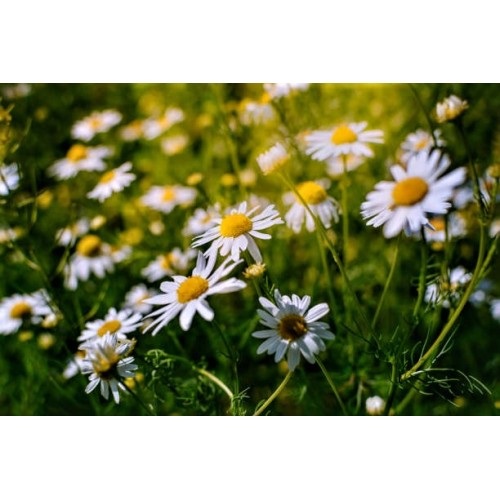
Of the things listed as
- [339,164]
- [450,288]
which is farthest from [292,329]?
[339,164]

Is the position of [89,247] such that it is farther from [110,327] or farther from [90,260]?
[110,327]

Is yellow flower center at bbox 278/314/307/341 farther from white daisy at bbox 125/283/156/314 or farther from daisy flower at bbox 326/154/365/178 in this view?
daisy flower at bbox 326/154/365/178

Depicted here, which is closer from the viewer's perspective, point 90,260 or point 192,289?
point 192,289

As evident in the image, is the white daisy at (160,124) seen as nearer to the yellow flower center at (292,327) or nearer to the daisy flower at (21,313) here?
the daisy flower at (21,313)

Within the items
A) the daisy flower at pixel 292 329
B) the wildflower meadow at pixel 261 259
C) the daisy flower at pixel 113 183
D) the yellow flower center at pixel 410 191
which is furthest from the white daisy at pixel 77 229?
the yellow flower center at pixel 410 191

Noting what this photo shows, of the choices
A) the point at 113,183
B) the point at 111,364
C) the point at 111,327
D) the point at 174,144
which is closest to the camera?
the point at 111,364

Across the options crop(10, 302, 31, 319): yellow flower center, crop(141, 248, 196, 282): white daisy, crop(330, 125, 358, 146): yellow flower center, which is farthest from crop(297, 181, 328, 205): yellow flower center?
crop(10, 302, 31, 319): yellow flower center

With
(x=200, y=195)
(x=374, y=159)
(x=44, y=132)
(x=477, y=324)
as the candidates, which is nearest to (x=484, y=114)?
(x=374, y=159)

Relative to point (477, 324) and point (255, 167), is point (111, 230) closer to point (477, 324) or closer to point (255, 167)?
point (255, 167)
